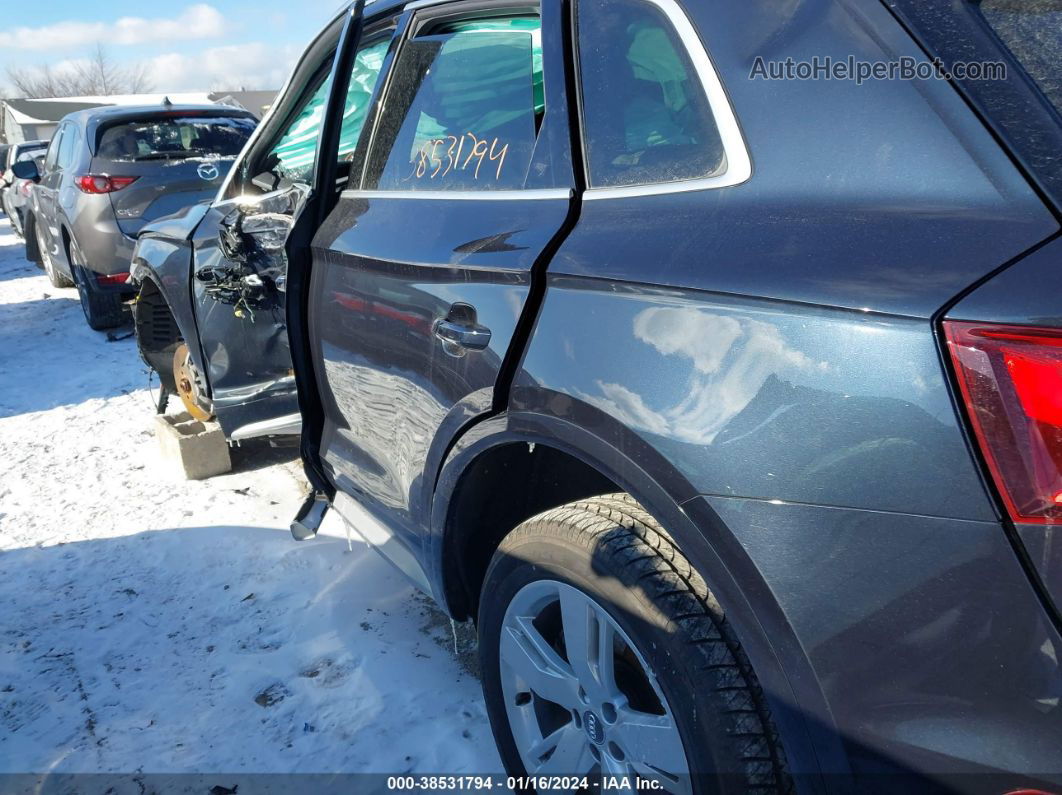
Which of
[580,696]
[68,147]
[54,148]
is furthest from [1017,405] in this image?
[54,148]

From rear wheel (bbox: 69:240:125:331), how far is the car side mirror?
1.28m

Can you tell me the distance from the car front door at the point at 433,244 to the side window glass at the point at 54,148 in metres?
6.90

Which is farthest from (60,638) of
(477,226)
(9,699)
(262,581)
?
(477,226)

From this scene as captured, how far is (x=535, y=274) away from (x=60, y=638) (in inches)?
100

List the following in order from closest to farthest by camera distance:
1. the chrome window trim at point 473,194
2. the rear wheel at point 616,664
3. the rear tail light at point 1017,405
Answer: the rear tail light at point 1017,405 < the rear wheel at point 616,664 < the chrome window trim at point 473,194

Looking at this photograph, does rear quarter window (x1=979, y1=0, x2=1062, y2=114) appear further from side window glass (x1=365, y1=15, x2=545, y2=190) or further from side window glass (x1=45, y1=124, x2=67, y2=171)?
side window glass (x1=45, y1=124, x2=67, y2=171)

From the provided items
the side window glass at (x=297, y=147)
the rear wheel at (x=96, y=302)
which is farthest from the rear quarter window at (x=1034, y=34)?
the rear wheel at (x=96, y=302)

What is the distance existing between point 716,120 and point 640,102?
0.83 feet

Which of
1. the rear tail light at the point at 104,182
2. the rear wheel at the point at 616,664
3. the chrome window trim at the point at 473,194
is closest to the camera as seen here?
the rear wheel at the point at 616,664

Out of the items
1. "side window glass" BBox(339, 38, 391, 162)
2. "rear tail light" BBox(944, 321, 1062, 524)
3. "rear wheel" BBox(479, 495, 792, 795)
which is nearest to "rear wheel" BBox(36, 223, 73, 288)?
"side window glass" BBox(339, 38, 391, 162)

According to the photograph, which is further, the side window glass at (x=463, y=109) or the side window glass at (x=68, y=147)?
the side window glass at (x=68, y=147)

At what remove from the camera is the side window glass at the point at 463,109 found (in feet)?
6.66

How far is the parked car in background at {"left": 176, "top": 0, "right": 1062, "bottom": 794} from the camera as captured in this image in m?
1.06

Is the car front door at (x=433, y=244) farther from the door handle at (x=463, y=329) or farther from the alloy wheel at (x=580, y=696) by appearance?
the alloy wheel at (x=580, y=696)
